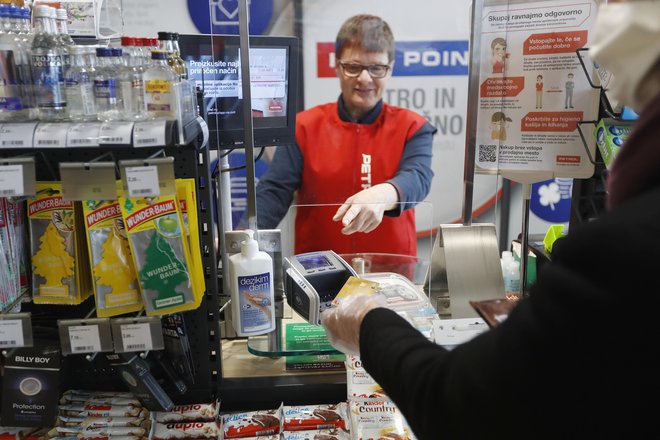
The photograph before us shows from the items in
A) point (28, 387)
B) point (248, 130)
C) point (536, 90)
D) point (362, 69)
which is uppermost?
point (362, 69)

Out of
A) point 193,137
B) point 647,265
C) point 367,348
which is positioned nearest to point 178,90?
point 193,137

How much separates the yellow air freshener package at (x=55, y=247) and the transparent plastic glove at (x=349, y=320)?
594 mm

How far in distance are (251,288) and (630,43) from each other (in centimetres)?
104

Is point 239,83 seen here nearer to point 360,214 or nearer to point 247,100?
point 247,100

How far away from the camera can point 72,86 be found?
134 centimetres

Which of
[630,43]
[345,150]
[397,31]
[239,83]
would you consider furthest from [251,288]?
[397,31]

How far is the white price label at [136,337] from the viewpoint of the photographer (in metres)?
1.44

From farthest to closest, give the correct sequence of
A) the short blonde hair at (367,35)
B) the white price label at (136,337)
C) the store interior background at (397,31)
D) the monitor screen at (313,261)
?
the store interior background at (397,31)
the short blonde hair at (367,35)
the monitor screen at (313,261)
the white price label at (136,337)

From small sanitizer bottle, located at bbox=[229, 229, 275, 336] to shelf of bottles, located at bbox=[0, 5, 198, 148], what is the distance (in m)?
0.38

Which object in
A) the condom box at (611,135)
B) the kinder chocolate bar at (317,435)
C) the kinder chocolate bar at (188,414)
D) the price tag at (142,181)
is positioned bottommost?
the kinder chocolate bar at (317,435)

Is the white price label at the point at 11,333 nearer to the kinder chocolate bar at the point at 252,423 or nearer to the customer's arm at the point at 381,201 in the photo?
the kinder chocolate bar at the point at 252,423

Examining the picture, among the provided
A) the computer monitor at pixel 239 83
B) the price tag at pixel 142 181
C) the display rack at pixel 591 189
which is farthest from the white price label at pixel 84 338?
the display rack at pixel 591 189

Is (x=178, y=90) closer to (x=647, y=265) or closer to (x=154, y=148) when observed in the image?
(x=154, y=148)

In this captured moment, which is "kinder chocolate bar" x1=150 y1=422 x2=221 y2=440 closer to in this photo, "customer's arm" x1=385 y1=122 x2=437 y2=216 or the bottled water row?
the bottled water row
